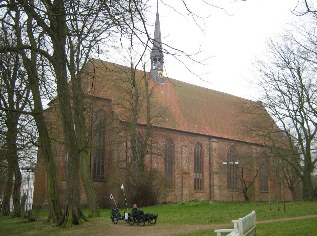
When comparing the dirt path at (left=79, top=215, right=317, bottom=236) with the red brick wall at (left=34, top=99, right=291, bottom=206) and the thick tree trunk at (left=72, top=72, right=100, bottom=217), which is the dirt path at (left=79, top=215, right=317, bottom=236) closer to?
the thick tree trunk at (left=72, top=72, right=100, bottom=217)

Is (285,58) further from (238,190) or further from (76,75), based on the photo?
(238,190)

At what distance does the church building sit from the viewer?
31750mm

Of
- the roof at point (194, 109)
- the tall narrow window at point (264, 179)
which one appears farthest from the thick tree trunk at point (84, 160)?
the tall narrow window at point (264, 179)

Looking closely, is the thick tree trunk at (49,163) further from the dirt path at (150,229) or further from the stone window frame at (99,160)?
the stone window frame at (99,160)

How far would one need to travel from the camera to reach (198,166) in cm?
3894

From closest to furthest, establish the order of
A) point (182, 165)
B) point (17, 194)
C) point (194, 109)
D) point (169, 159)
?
1. point (17, 194)
2. point (169, 159)
3. point (182, 165)
4. point (194, 109)

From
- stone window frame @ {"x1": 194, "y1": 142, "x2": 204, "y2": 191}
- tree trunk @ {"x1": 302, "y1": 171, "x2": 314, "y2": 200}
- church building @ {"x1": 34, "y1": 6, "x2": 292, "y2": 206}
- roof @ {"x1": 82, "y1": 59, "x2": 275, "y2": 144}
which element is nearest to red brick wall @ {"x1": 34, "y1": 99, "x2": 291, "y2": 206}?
church building @ {"x1": 34, "y1": 6, "x2": 292, "y2": 206}

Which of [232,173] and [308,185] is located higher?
[232,173]

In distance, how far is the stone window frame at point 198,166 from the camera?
126ft

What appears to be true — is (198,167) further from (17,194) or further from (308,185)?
(17,194)

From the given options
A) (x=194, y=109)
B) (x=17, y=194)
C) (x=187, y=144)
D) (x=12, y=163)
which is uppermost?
(x=194, y=109)

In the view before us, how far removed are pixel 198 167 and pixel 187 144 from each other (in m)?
2.62

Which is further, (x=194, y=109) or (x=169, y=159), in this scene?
(x=194, y=109)

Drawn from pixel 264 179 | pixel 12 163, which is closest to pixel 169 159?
pixel 264 179
